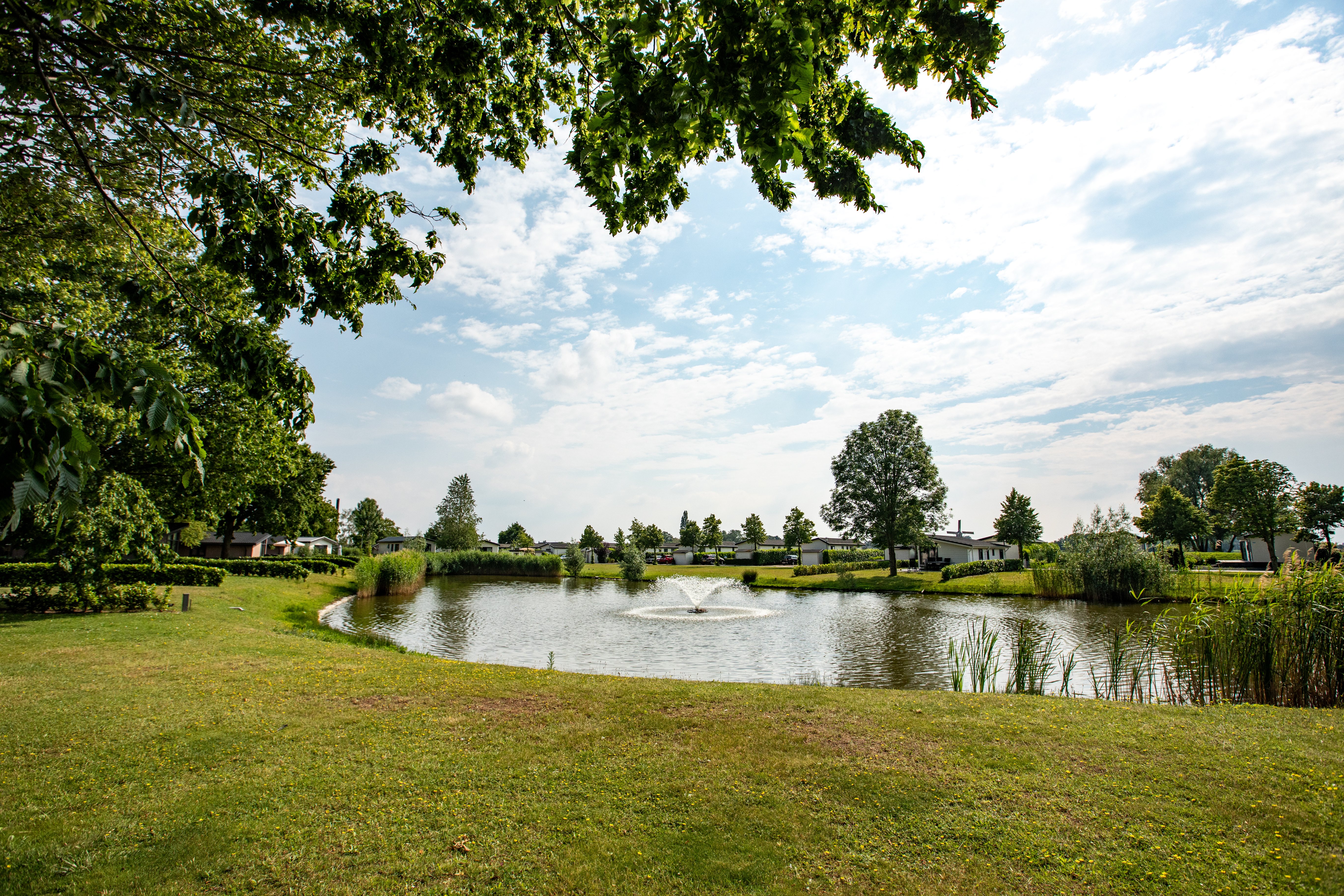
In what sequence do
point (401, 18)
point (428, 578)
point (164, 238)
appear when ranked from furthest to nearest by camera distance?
point (428, 578) < point (164, 238) < point (401, 18)

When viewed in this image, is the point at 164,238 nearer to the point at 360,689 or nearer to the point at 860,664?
the point at 360,689

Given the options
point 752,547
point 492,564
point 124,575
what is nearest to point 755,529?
point 752,547

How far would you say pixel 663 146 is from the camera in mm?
4000

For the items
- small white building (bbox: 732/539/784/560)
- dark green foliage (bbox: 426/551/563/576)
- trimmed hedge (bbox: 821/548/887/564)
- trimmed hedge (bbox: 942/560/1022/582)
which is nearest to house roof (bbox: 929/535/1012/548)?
trimmed hedge (bbox: 821/548/887/564)

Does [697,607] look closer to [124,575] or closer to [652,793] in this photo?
[124,575]

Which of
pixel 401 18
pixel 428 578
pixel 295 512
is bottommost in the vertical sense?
pixel 428 578

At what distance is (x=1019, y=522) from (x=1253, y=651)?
59.2 meters

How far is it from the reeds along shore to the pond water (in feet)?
5.52

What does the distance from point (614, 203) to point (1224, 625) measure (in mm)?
11930

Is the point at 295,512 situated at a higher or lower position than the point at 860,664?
higher

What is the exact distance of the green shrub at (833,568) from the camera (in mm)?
51531

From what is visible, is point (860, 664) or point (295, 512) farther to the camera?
point (295, 512)

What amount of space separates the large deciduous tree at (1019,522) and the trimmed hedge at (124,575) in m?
65.5

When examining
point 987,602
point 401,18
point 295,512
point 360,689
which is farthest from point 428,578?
point 401,18
